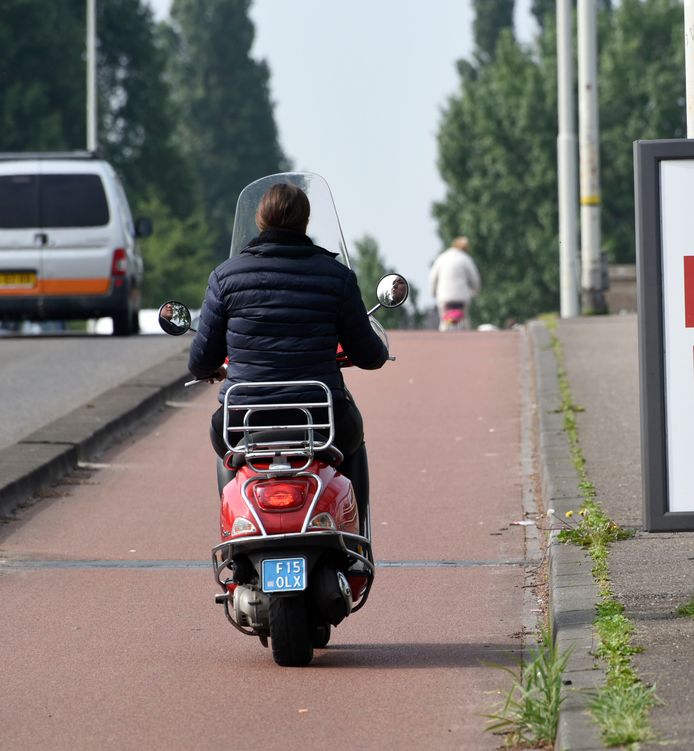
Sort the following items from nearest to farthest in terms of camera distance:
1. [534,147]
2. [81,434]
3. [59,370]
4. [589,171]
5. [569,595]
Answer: [569,595] < [81,434] < [59,370] < [589,171] < [534,147]

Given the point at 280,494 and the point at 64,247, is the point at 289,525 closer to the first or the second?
the point at 280,494

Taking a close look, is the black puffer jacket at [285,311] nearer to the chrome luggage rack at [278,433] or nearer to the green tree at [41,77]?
the chrome luggage rack at [278,433]

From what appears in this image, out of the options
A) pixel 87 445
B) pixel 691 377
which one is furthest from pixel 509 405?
pixel 691 377

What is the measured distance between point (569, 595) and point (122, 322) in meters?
15.6

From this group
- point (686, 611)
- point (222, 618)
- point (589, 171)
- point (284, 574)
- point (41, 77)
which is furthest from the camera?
point (41, 77)

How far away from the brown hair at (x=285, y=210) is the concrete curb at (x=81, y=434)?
387cm

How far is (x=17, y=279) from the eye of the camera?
71.1ft

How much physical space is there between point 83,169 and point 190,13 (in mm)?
76309

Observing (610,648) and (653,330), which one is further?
(653,330)

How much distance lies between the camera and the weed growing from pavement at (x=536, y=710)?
17.4 ft

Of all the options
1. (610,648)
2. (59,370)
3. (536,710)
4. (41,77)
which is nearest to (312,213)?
(610,648)

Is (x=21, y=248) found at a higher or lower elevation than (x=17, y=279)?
higher

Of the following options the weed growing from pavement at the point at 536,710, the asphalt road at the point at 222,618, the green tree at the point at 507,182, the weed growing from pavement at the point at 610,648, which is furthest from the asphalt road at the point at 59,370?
the green tree at the point at 507,182

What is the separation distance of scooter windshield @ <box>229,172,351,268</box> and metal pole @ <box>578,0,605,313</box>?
19.2 meters
